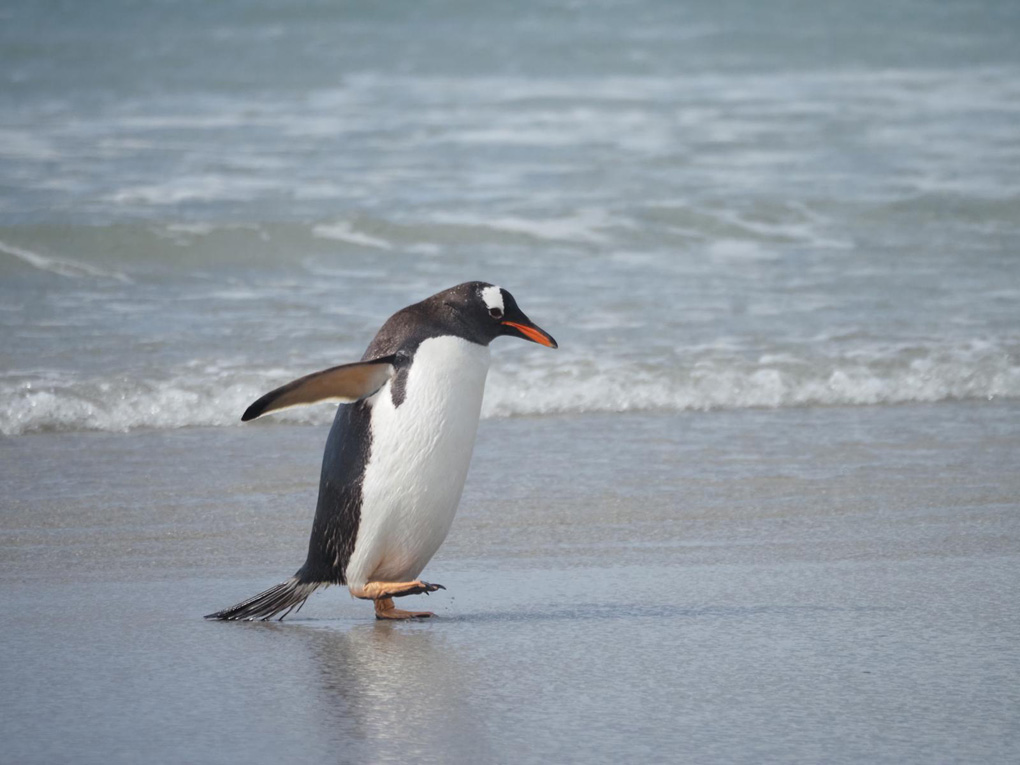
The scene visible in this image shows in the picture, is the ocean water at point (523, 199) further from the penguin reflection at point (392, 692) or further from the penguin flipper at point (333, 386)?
the penguin reflection at point (392, 692)

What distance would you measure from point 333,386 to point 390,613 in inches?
22.5

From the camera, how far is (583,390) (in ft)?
19.8

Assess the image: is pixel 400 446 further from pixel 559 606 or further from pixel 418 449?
pixel 559 606

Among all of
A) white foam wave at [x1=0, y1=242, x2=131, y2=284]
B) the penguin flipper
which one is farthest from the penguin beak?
white foam wave at [x1=0, y1=242, x2=131, y2=284]

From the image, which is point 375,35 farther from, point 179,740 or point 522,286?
point 179,740

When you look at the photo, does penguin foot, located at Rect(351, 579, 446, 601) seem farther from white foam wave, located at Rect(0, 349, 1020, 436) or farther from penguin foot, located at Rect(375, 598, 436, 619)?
white foam wave, located at Rect(0, 349, 1020, 436)

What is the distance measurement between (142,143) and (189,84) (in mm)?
3980

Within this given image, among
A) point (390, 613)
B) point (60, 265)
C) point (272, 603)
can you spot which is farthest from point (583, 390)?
point (60, 265)

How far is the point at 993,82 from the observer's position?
17094 millimetres

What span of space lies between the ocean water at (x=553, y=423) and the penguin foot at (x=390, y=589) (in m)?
0.08

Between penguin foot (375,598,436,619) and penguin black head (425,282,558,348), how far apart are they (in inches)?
25.6

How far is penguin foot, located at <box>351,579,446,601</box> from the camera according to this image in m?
3.21

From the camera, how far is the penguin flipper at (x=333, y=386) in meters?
3.18

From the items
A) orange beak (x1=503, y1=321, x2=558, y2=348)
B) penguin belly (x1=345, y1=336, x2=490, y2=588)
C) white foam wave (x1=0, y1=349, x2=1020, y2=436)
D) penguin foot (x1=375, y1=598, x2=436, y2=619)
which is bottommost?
penguin foot (x1=375, y1=598, x2=436, y2=619)
